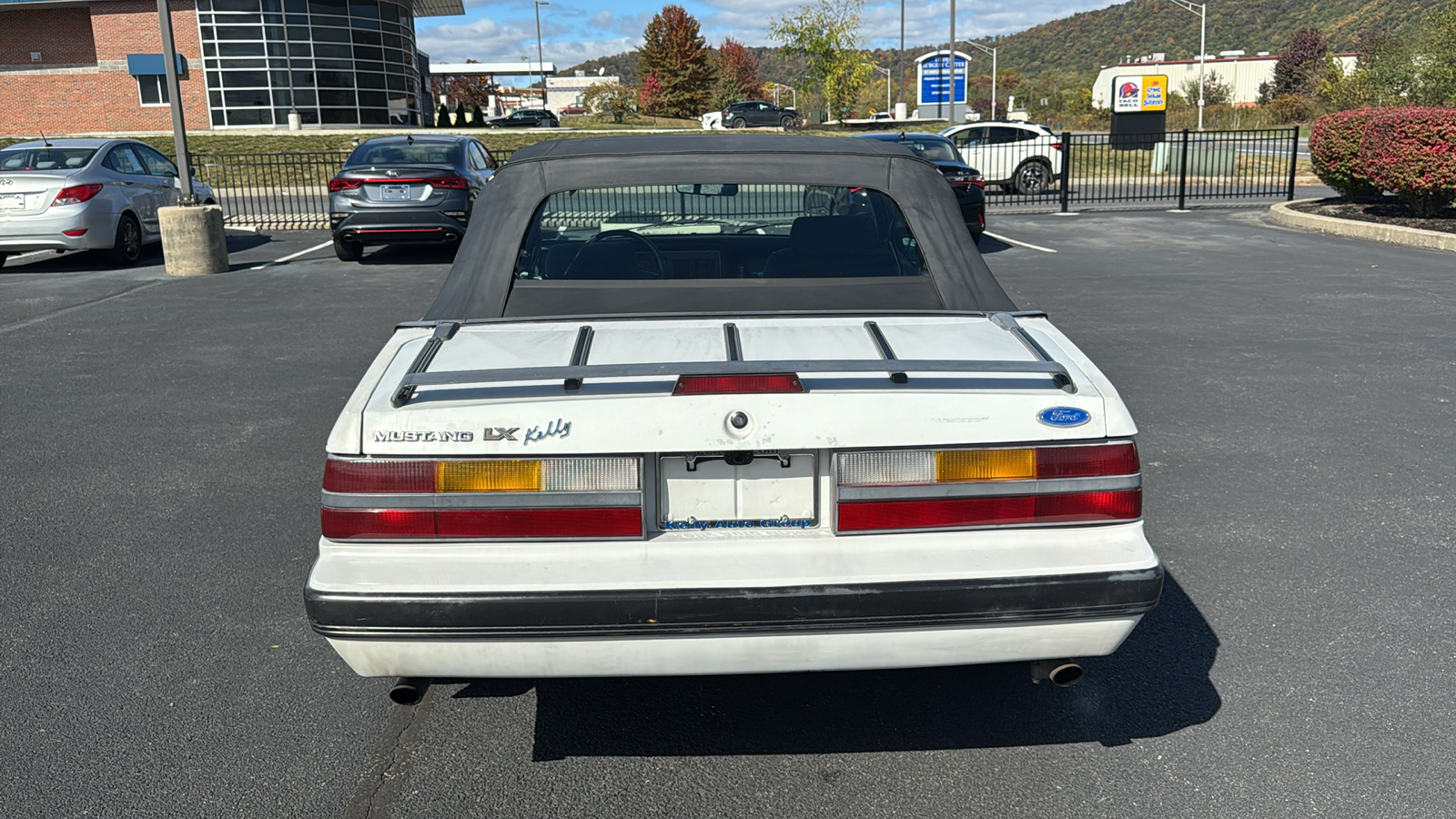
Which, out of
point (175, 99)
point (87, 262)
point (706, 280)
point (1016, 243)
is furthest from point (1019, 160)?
→ point (706, 280)

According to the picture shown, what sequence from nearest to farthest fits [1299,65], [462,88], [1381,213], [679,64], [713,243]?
[713,243], [1381,213], [679,64], [1299,65], [462,88]

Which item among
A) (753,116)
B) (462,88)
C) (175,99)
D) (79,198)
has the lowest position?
(79,198)

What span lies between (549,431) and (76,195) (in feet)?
43.3

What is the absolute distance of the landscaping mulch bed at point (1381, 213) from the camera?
624 inches

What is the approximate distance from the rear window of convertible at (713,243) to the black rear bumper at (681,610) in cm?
147

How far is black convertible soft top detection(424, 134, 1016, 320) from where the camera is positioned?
3756 millimetres

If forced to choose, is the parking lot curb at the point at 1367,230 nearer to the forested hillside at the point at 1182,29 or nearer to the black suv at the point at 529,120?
the black suv at the point at 529,120

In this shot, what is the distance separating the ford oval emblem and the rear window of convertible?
1.25 meters

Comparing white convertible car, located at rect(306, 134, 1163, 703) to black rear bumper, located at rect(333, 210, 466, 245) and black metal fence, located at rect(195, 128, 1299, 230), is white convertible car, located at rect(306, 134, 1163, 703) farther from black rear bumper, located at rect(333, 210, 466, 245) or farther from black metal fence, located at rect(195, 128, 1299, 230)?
black metal fence, located at rect(195, 128, 1299, 230)

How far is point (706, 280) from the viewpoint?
12.9ft

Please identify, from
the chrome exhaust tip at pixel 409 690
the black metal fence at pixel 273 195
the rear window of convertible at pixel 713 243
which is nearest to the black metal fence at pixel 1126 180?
the black metal fence at pixel 273 195

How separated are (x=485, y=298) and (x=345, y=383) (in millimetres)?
4418

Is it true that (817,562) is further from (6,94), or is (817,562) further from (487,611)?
(6,94)

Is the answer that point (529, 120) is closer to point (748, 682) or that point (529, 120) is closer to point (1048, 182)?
point (1048, 182)
